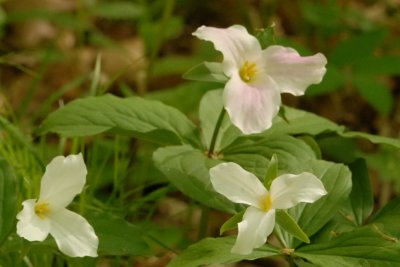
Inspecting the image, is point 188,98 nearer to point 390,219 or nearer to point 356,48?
point 356,48

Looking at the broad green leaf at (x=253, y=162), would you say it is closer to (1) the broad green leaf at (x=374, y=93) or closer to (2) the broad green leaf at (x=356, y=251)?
(2) the broad green leaf at (x=356, y=251)

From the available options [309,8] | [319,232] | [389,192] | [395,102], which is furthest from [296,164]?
[395,102]

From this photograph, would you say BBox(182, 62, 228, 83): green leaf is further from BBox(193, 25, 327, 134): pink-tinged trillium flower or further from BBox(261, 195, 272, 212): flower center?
BBox(261, 195, 272, 212): flower center

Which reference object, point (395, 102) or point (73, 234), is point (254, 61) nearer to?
point (73, 234)

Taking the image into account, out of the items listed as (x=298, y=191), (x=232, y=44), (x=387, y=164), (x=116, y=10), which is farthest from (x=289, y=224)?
(x=116, y=10)

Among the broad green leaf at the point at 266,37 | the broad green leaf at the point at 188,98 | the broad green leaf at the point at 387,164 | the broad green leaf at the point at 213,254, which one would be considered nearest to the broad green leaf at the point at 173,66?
the broad green leaf at the point at 188,98

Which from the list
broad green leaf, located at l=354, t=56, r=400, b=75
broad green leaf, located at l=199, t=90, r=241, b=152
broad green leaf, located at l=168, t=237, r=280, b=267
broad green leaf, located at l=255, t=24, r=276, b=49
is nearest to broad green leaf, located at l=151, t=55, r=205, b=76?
broad green leaf, located at l=354, t=56, r=400, b=75
